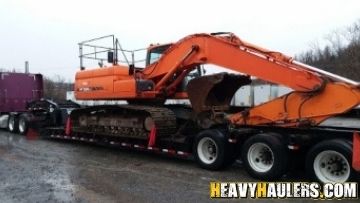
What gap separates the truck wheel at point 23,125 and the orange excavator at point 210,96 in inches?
165

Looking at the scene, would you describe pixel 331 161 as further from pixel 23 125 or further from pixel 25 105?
pixel 25 105

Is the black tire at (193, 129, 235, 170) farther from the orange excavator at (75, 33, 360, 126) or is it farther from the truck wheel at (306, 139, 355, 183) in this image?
the truck wheel at (306, 139, 355, 183)

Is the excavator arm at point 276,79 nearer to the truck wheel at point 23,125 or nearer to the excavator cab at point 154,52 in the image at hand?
the excavator cab at point 154,52

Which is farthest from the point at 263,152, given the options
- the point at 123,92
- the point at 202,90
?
the point at 123,92

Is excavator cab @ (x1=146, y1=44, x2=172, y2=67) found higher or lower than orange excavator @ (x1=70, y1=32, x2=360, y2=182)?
higher

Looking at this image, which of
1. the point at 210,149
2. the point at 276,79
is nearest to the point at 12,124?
the point at 210,149

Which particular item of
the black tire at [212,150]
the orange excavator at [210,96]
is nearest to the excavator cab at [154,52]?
the orange excavator at [210,96]

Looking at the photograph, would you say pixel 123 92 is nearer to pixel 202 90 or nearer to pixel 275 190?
pixel 202 90

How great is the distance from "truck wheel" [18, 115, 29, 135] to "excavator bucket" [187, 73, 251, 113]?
9.29 m

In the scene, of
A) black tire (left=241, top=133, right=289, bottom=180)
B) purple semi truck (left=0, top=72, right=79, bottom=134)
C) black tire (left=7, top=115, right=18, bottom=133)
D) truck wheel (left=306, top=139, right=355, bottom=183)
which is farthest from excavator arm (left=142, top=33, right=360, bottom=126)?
black tire (left=7, top=115, right=18, bottom=133)

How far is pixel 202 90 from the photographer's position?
11.7 m

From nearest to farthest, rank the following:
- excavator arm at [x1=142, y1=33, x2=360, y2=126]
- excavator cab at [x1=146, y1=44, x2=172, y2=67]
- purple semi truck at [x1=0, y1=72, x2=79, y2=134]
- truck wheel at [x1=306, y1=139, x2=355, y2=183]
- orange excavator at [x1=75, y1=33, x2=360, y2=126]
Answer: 1. truck wheel at [x1=306, y1=139, x2=355, y2=183]
2. excavator arm at [x1=142, y1=33, x2=360, y2=126]
3. orange excavator at [x1=75, y1=33, x2=360, y2=126]
4. excavator cab at [x1=146, y1=44, x2=172, y2=67]
5. purple semi truck at [x1=0, y1=72, x2=79, y2=134]

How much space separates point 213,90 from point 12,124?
11177mm

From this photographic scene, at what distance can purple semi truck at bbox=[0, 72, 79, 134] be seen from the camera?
1839cm
